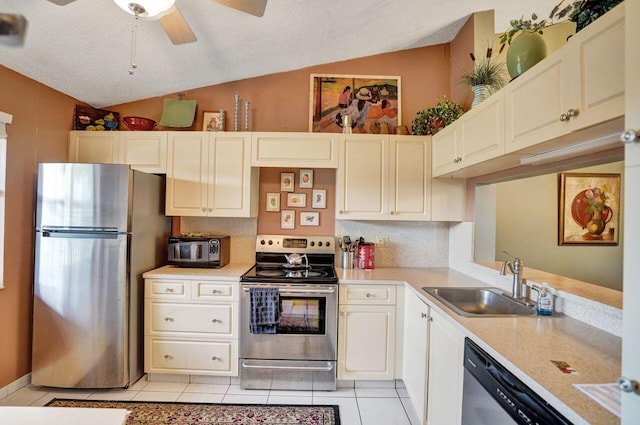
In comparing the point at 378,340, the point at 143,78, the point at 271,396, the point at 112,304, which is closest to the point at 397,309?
the point at 378,340

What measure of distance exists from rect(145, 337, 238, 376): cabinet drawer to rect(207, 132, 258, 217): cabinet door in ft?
3.57

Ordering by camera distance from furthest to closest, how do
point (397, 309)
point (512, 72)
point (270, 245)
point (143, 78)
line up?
point (270, 245) < point (143, 78) < point (397, 309) < point (512, 72)

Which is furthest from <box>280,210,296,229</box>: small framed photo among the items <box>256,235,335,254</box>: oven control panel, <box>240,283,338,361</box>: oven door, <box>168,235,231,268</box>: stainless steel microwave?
<box>240,283,338,361</box>: oven door

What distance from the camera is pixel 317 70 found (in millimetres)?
3176

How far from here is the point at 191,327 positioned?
8.44 feet

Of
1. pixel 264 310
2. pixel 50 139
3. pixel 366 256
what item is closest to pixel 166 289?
pixel 264 310

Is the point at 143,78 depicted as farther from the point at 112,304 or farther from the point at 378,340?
the point at 378,340

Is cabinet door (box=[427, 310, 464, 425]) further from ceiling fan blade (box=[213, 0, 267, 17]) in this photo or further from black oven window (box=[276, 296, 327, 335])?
ceiling fan blade (box=[213, 0, 267, 17])

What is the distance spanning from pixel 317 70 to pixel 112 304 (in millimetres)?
2718

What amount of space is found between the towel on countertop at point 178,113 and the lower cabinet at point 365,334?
7.11ft

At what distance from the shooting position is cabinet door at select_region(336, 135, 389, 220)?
2842 mm

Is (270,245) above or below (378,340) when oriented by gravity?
above

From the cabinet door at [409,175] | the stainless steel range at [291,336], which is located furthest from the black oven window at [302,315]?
the cabinet door at [409,175]

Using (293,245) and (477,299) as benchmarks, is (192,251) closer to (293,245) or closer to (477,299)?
(293,245)
